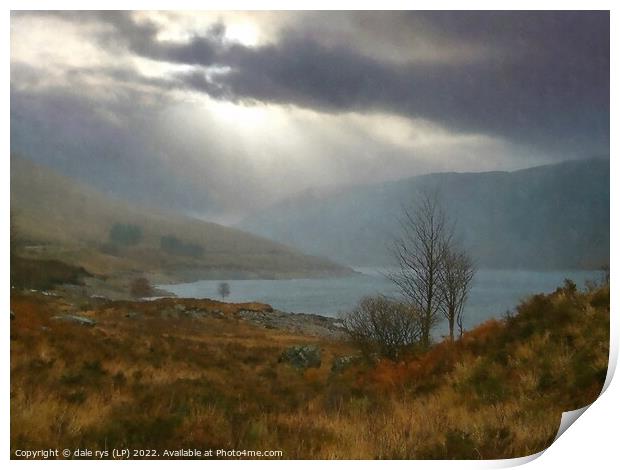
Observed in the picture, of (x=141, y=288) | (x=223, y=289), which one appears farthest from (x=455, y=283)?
(x=141, y=288)

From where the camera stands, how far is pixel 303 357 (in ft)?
18.6

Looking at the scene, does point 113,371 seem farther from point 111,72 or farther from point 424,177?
point 424,177

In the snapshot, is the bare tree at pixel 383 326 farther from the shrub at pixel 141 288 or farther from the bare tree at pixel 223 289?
the shrub at pixel 141 288

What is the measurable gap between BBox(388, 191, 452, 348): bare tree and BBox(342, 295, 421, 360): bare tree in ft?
0.35

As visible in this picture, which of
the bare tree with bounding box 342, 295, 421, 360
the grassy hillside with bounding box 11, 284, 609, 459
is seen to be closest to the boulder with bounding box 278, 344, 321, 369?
the grassy hillside with bounding box 11, 284, 609, 459

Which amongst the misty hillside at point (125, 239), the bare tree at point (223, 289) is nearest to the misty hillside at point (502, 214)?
the misty hillside at point (125, 239)

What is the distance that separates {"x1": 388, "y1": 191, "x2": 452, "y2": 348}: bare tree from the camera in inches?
229

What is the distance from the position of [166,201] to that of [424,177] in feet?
8.32

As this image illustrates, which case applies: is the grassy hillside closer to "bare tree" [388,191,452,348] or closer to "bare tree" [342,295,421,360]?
"bare tree" [342,295,421,360]

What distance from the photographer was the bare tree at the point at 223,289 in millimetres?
5730

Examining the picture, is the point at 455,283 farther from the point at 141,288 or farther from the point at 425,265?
the point at 141,288

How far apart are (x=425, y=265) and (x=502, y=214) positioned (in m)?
0.90

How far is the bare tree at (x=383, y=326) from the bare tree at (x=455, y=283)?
0.33m
